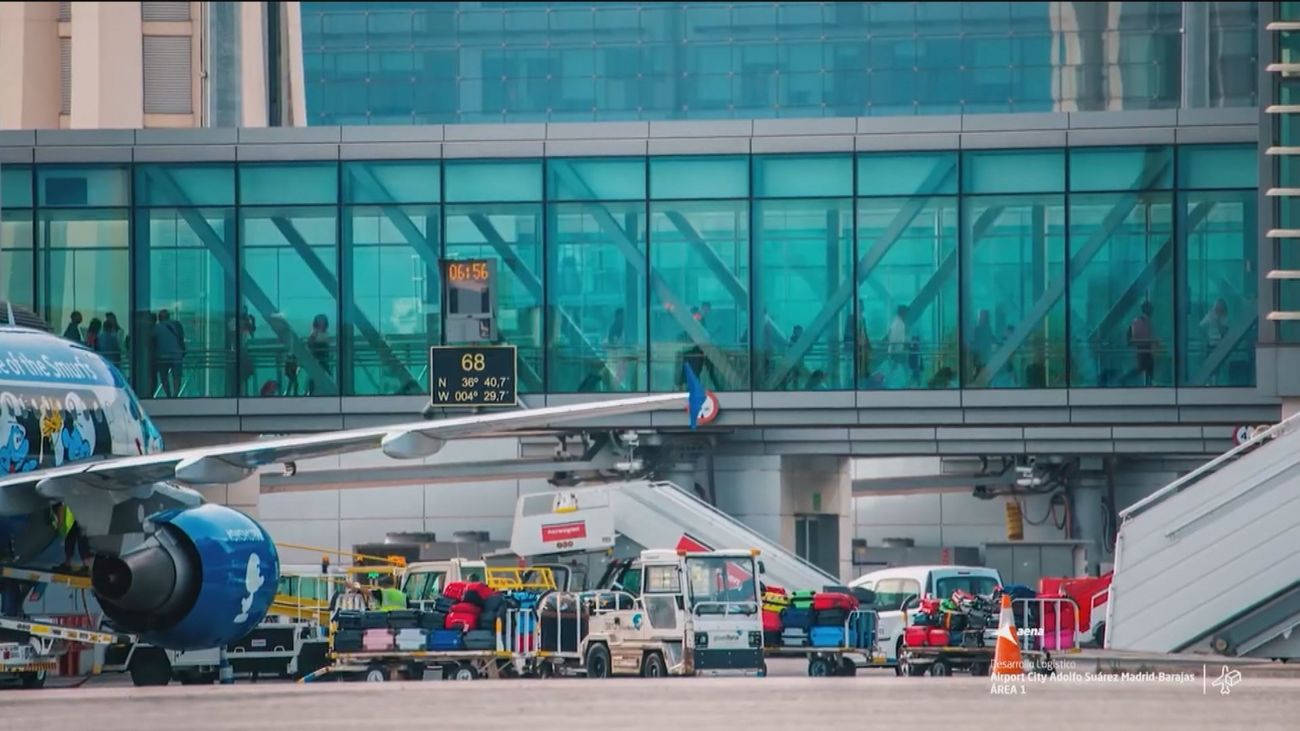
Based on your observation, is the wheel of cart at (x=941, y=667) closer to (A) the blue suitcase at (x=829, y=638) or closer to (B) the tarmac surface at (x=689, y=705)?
(A) the blue suitcase at (x=829, y=638)

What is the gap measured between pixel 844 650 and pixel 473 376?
11317 mm

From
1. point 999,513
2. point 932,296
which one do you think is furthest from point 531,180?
point 999,513

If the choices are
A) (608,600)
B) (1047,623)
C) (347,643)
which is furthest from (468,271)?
(1047,623)

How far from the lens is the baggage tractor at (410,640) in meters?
37.2

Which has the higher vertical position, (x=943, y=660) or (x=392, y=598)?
(x=392, y=598)

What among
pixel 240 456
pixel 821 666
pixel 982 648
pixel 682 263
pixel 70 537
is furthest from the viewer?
pixel 682 263

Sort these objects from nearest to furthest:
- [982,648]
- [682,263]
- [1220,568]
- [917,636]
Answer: [1220,568] < [982,648] < [917,636] < [682,263]

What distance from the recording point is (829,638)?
3794 cm

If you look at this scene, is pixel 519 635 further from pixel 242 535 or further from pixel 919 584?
pixel 919 584

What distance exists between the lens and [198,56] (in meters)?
83.1

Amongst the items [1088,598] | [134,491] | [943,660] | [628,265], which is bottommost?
[943,660]

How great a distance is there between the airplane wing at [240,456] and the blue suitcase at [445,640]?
342 inches

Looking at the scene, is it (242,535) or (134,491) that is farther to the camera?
(134,491)

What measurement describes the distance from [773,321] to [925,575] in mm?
5958
